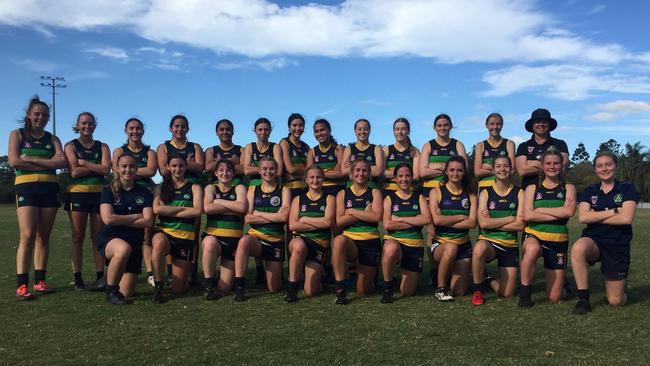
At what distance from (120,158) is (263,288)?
7.51ft

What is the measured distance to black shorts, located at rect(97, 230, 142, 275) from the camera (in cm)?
554

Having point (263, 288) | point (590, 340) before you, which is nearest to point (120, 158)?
point (263, 288)

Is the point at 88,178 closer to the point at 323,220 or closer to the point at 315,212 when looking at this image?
the point at 315,212

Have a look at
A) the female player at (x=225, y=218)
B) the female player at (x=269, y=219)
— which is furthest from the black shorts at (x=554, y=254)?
the female player at (x=225, y=218)

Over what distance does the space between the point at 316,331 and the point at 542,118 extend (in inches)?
155

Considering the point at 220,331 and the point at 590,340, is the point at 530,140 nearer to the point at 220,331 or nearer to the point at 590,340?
the point at 590,340

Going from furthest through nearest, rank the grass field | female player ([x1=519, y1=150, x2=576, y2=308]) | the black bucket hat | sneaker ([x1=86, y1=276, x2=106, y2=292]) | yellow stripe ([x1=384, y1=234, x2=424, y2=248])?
the black bucket hat < sneaker ([x1=86, y1=276, x2=106, y2=292]) < yellow stripe ([x1=384, y1=234, x2=424, y2=248]) < female player ([x1=519, y1=150, x2=576, y2=308]) < the grass field

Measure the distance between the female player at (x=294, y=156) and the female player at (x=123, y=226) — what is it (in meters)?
1.83

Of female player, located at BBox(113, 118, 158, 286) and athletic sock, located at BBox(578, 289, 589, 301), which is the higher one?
female player, located at BBox(113, 118, 158, 286)

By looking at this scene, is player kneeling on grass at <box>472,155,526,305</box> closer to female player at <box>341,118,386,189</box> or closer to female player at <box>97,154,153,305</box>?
female player at <box>341,118,386,189</box>

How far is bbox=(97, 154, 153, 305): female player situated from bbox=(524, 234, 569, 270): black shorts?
170 inches

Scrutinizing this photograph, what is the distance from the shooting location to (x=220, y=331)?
14.2 ft

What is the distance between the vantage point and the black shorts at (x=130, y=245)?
5.54 m

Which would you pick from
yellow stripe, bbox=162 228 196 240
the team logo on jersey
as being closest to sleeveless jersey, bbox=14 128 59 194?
yellow stripe, bbox=162 228 196 240
